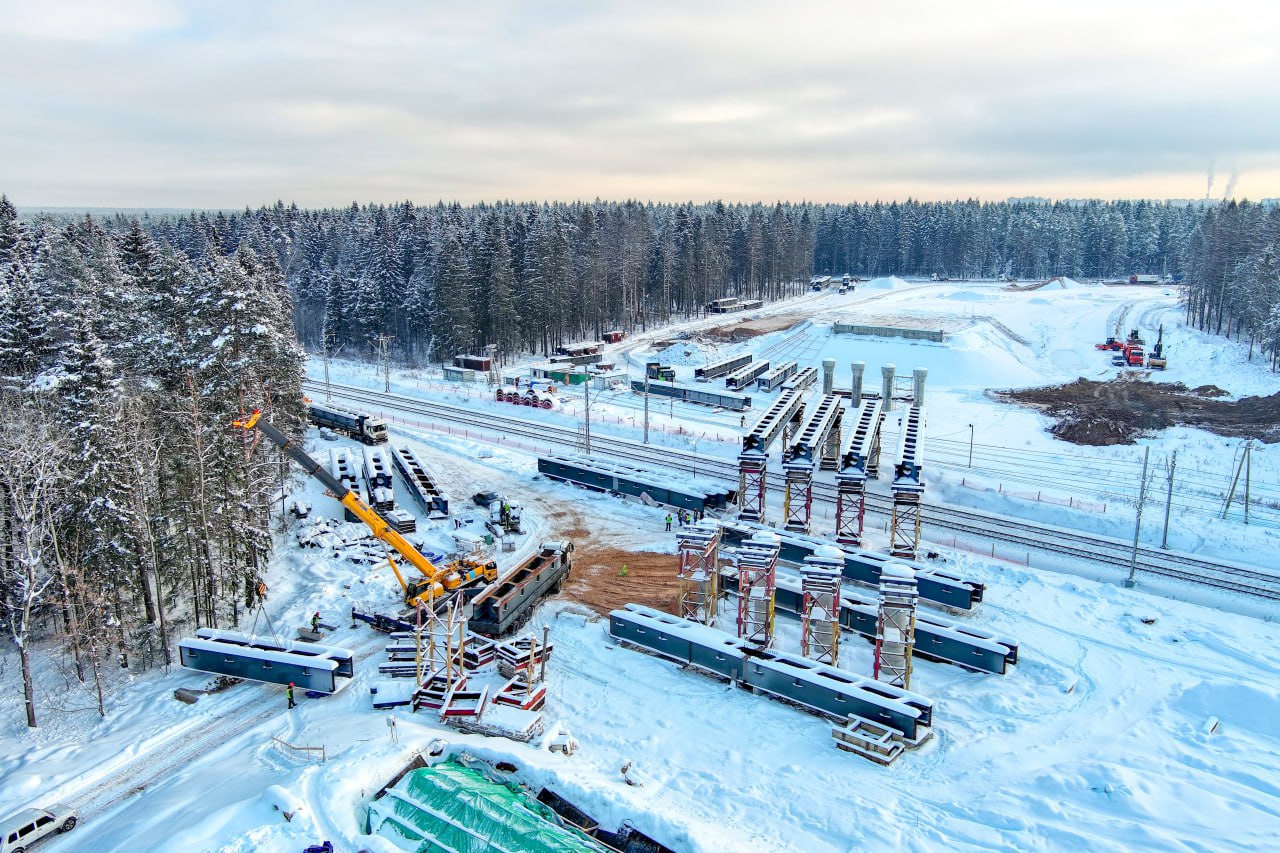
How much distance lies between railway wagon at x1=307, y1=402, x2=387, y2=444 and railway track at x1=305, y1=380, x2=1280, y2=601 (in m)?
7.00

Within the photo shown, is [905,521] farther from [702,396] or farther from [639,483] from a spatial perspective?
[702,396]

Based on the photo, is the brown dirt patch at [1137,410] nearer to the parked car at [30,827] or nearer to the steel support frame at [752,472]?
the steel support frame at [752,472]

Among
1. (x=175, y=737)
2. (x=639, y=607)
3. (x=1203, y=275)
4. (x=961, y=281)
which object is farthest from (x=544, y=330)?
(x=961, y=281)

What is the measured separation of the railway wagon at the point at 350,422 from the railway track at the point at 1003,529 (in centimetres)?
700

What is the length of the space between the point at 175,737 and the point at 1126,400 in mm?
69225

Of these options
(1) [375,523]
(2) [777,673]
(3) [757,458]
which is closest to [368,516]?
(1) [375,523]

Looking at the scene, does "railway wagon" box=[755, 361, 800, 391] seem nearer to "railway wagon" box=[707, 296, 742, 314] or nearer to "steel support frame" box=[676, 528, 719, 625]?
"railway wagon" box=[707, 296, 742, 314]

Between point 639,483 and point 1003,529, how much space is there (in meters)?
18.6

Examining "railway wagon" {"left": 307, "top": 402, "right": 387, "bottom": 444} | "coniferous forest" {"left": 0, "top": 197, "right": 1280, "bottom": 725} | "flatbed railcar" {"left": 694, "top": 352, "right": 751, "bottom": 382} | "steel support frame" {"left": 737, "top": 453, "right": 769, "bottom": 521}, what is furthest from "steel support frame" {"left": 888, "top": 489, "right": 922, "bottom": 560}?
"flatbed railcar" {"left": 694, "top": 352, "right": 751, "bottom": 382}

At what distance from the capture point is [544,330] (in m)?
89.3

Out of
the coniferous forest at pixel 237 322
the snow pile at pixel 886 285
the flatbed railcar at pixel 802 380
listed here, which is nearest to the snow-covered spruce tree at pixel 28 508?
the coniferous forest at pixel 237 322

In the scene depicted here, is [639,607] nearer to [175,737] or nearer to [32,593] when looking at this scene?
[175,737]

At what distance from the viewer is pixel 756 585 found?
1168 inches

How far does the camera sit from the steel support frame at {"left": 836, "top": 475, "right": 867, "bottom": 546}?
34812 millimetres
